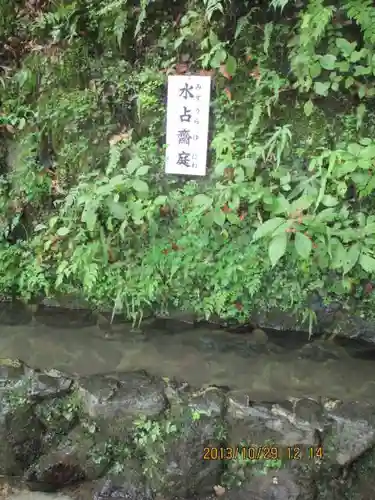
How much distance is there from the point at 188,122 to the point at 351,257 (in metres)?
1.83

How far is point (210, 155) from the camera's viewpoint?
461cm

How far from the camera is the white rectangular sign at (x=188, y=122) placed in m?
4.43

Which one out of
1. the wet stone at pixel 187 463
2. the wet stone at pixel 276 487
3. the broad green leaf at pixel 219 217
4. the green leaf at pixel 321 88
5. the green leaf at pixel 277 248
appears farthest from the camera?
the broad green leaf at pixel 219 217

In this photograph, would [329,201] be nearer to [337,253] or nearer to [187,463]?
[337,253]

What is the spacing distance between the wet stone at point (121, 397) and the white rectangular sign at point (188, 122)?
196cm

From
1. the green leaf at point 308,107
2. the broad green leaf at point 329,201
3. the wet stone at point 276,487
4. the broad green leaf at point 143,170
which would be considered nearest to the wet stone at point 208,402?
the wet stone at point 276,487

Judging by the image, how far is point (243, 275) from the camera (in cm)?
446

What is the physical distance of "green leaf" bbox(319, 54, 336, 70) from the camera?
4031mm

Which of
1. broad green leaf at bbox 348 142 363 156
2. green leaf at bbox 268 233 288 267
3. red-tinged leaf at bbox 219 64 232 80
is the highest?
red-tinged leaf at bbox 219 64 232 80

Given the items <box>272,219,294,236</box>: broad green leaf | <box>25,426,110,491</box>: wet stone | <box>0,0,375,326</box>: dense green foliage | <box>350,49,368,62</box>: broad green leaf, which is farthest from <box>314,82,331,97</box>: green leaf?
<box>25,426,110,491</box>: wet stone

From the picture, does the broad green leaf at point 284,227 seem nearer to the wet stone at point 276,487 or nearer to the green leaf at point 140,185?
the green leaf at point 140,185

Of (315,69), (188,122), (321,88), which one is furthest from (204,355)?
(315,69)

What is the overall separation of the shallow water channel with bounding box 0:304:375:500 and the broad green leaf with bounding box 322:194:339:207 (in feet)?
4.27

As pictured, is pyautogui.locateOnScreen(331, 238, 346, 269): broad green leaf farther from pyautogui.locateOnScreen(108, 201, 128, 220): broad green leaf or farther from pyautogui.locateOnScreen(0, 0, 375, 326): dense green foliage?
pyautogui.locateOnScreen(108, 201, 128, 220): broad green leaf
